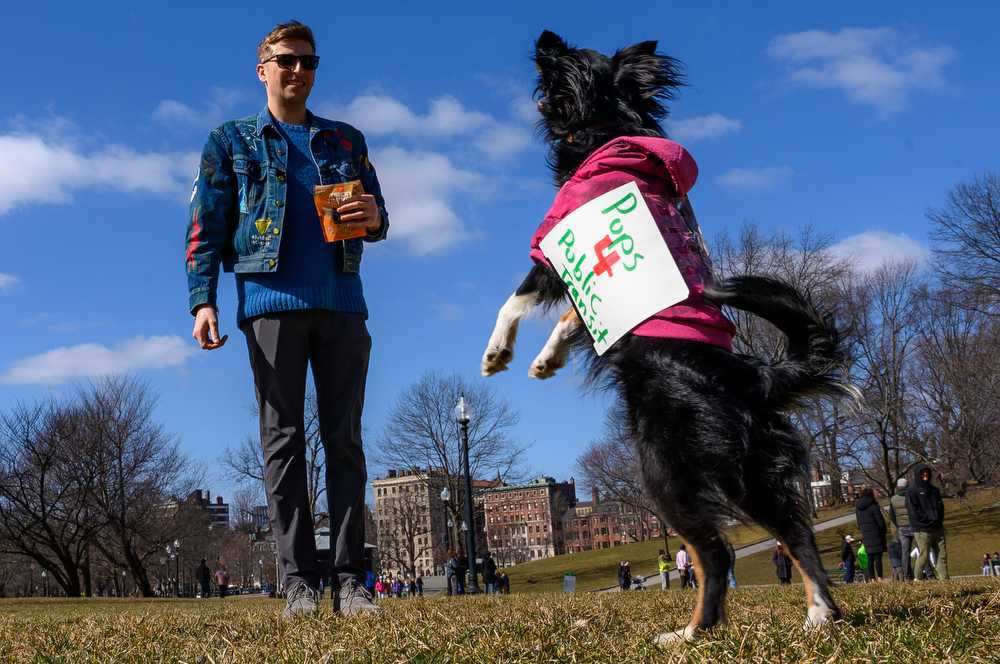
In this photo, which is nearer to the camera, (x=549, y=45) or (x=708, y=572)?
(x=708, y=572)

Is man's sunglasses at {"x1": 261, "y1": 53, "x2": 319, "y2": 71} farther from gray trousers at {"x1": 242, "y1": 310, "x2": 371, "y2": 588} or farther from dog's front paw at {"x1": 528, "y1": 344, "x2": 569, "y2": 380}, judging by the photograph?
dog's front paw at {"x1": 528, "y1": 344, "x2": 569, "y2": 380}

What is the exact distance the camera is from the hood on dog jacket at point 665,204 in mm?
2873

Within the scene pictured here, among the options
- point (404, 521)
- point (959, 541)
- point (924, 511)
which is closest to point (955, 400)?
point (959, 541)

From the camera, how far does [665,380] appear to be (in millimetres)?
2830

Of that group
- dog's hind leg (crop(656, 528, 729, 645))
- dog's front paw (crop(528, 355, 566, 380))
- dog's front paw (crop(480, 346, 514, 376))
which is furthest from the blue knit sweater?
dog's hind leg (crop(656, 528, 729, 645))

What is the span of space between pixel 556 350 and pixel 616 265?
2.31ft

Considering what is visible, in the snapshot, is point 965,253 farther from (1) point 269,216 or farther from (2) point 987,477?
(1) point 269,216

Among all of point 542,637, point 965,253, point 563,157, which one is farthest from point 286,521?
point 965,253

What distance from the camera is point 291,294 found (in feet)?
13.0

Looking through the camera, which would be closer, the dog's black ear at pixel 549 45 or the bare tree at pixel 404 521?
the dog's black ear at pixel 549 45

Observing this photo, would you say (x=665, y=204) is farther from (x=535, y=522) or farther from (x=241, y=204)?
(x=535, y=522)

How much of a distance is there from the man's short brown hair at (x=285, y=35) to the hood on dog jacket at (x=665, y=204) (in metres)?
1.83

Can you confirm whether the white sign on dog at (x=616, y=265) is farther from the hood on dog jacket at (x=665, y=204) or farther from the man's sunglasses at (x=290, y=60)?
the man's sunglasses at (x=290, y=60)

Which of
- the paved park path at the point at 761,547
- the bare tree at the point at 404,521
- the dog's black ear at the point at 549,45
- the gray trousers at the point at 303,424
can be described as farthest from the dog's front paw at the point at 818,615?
the bare tree at the point at 404,521
